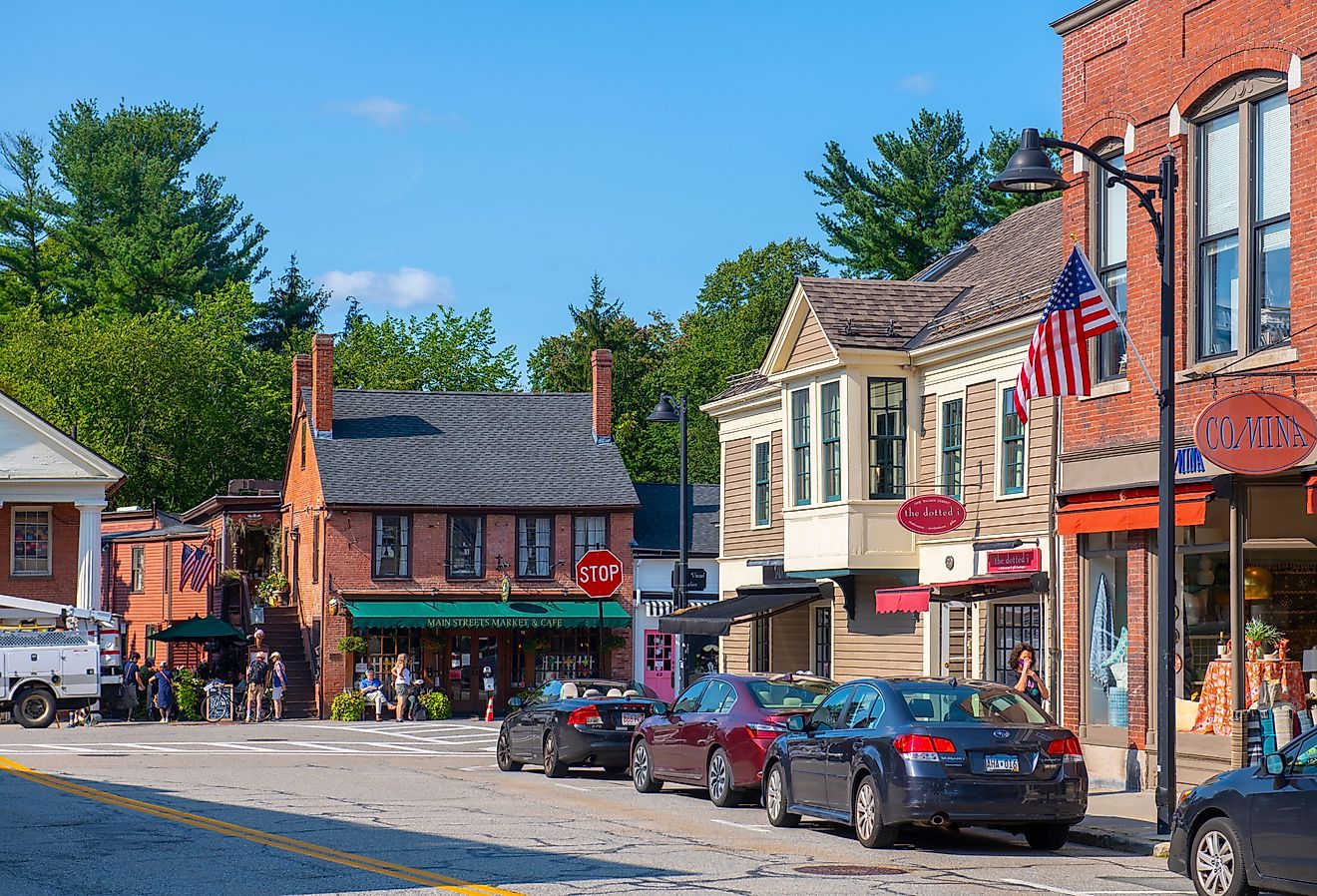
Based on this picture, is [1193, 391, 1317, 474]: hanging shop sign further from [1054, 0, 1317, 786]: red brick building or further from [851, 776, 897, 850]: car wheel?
[851, 776, 897, 850]: car wheel

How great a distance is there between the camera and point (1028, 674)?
76.7 feet

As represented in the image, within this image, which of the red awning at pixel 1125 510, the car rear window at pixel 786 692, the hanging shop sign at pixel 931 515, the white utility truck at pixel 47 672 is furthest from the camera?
the white utility truck at pixel 47 672

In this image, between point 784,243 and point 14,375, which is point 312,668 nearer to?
point 14,375

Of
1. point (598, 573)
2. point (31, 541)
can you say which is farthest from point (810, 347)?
point (31, 541)

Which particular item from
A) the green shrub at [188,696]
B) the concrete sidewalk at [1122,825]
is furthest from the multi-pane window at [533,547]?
the concrete sidewalk at [1122,825]

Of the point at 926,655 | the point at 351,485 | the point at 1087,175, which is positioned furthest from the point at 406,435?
the point at 1087,175

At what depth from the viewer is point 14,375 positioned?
67.9 metres

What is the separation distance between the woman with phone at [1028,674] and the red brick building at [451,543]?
26038mm

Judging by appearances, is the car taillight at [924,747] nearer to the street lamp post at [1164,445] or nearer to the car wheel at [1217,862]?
the street lamp post at [1164,445]

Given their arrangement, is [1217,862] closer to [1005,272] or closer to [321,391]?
[1005,272]

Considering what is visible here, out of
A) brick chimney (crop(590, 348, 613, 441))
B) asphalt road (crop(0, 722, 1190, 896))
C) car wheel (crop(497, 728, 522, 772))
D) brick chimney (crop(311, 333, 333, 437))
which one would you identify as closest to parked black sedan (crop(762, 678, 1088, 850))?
Answer: asphalt road (crop(0, 722, 1190, 896))

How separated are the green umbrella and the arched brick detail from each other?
35051mm

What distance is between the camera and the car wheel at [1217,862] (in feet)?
39.8

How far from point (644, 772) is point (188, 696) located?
27143 mm
